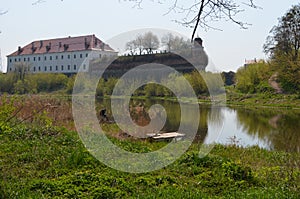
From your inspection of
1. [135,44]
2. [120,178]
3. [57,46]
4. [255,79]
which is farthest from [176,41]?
[57,46]

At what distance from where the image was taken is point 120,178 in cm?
543

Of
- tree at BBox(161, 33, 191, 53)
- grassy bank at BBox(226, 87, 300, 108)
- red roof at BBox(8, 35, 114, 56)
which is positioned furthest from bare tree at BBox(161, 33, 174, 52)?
red roof at BBox(8, 35, 114, 56)

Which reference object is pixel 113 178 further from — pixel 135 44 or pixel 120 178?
pixel 135 44

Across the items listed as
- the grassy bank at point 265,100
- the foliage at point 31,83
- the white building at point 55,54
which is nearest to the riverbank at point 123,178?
the grassy bank at point 265,100

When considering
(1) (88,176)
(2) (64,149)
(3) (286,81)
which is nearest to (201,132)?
(2) (64,149)

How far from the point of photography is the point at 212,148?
9.74 meters

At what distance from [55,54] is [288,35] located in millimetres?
47957

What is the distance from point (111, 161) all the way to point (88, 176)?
1.22 m

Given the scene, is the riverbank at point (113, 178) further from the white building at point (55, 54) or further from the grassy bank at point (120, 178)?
the white building at point (55, 54)

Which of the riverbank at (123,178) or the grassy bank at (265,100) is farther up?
the grassy bank at (265,100)

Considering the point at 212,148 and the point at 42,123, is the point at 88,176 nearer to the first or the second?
the point at 212,148

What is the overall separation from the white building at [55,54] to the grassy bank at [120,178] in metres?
59.4

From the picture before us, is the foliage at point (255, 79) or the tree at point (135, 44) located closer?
the tree at point (135, 44)

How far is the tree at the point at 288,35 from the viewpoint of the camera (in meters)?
36.7
